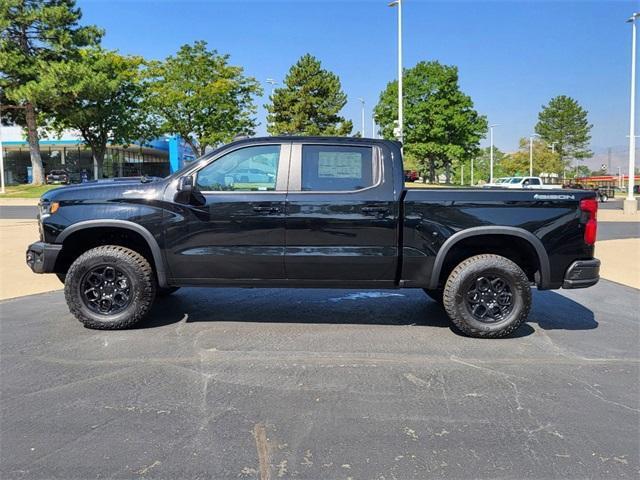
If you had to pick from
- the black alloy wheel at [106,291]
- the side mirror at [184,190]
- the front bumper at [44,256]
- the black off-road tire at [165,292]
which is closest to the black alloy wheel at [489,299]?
the side mirror at [184,190]

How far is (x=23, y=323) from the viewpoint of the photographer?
5750mm

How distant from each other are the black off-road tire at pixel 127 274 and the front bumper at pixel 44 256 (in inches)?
7.7

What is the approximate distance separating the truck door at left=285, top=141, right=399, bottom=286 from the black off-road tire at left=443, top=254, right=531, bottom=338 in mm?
633

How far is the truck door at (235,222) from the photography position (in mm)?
5137

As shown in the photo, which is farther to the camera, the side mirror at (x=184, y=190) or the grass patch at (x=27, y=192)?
the grass patch at (x=27, y=192)

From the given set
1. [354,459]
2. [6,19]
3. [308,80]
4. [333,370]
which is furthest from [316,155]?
[308,80]

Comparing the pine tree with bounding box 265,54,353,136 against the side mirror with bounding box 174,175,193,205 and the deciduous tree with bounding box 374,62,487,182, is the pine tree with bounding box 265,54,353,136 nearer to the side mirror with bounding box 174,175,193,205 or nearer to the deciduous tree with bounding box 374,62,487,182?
the deciduous tree with bounding box 374,62,487,182

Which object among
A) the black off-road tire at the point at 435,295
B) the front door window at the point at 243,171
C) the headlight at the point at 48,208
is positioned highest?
the front door window at the point at 243,171

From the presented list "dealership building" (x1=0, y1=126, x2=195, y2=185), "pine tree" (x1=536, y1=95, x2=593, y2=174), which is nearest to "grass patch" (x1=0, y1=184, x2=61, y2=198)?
"dealership building" (x1=0, y1=126, x2=195, y2=185)

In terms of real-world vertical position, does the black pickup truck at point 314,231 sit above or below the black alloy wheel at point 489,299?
above

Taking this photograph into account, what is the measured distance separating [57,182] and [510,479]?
47.3 m

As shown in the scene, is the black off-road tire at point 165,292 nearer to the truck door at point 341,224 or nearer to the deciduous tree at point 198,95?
the truck door at point 341,224

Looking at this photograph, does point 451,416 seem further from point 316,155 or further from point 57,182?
point 57,182

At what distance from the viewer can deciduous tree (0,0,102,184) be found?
33.2 metres
